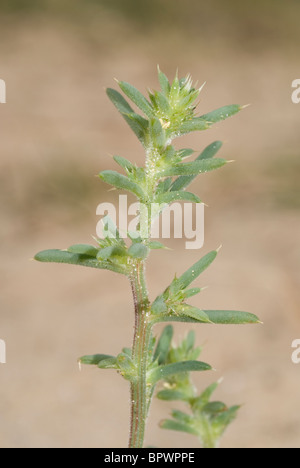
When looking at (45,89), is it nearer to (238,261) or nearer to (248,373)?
(238,261)

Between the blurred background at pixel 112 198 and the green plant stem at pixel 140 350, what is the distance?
72 cm

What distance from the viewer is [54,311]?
1.92m

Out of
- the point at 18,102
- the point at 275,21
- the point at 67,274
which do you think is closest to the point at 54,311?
the point at 67,274

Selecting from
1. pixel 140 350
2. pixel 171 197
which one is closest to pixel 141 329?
pixel 140 350

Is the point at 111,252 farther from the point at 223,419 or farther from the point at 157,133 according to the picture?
the point at 223,419

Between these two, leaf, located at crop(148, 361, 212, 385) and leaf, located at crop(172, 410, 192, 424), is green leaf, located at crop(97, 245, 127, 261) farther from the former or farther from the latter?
leaf, located at crop(172, 410, 192, 424)

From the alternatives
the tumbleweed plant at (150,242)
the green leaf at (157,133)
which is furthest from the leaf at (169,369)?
the green leaf at (157,133)

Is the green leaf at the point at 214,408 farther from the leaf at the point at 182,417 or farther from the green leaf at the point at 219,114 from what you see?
the green leaf at the point at 219,114

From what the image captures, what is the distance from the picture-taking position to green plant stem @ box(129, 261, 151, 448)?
0.77m

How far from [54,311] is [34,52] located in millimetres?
1805

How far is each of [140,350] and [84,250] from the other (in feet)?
A: 0.44

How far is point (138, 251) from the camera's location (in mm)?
725

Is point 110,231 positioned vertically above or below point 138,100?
below

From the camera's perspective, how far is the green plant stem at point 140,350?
30.4 inches
